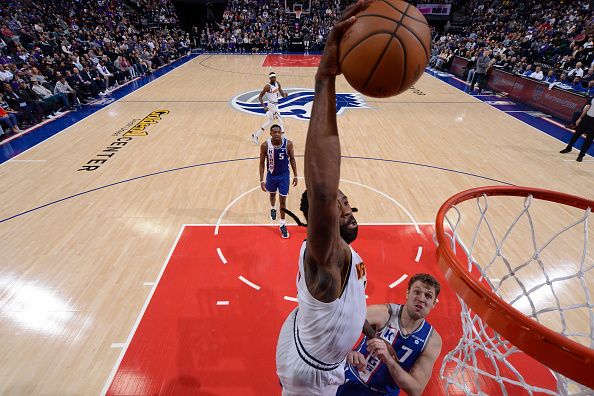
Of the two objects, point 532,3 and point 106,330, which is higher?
point 532,3

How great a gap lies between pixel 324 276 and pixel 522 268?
462cm

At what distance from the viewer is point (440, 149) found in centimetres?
864

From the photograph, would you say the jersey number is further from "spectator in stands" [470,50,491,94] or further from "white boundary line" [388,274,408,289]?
"spectator in stands" [470,50,491,94]

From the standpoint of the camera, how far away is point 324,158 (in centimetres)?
124

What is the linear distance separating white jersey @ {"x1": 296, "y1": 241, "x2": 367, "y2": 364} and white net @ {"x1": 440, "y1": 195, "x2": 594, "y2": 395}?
1.31 metres

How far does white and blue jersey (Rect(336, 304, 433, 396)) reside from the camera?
97.3 inches

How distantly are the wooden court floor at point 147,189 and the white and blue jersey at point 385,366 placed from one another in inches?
Result: 82.9

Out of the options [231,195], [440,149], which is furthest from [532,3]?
[231,195]

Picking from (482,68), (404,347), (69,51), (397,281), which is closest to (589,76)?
(482,68)

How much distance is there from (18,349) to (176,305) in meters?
1.61

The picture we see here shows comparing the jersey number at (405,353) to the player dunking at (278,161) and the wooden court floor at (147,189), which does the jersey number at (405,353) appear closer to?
the wooden court floor at (147,189)

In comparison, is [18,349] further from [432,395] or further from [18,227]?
[432,395]

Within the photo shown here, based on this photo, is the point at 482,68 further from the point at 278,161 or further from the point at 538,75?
the point at 278,161

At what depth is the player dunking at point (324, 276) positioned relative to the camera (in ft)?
4.01
